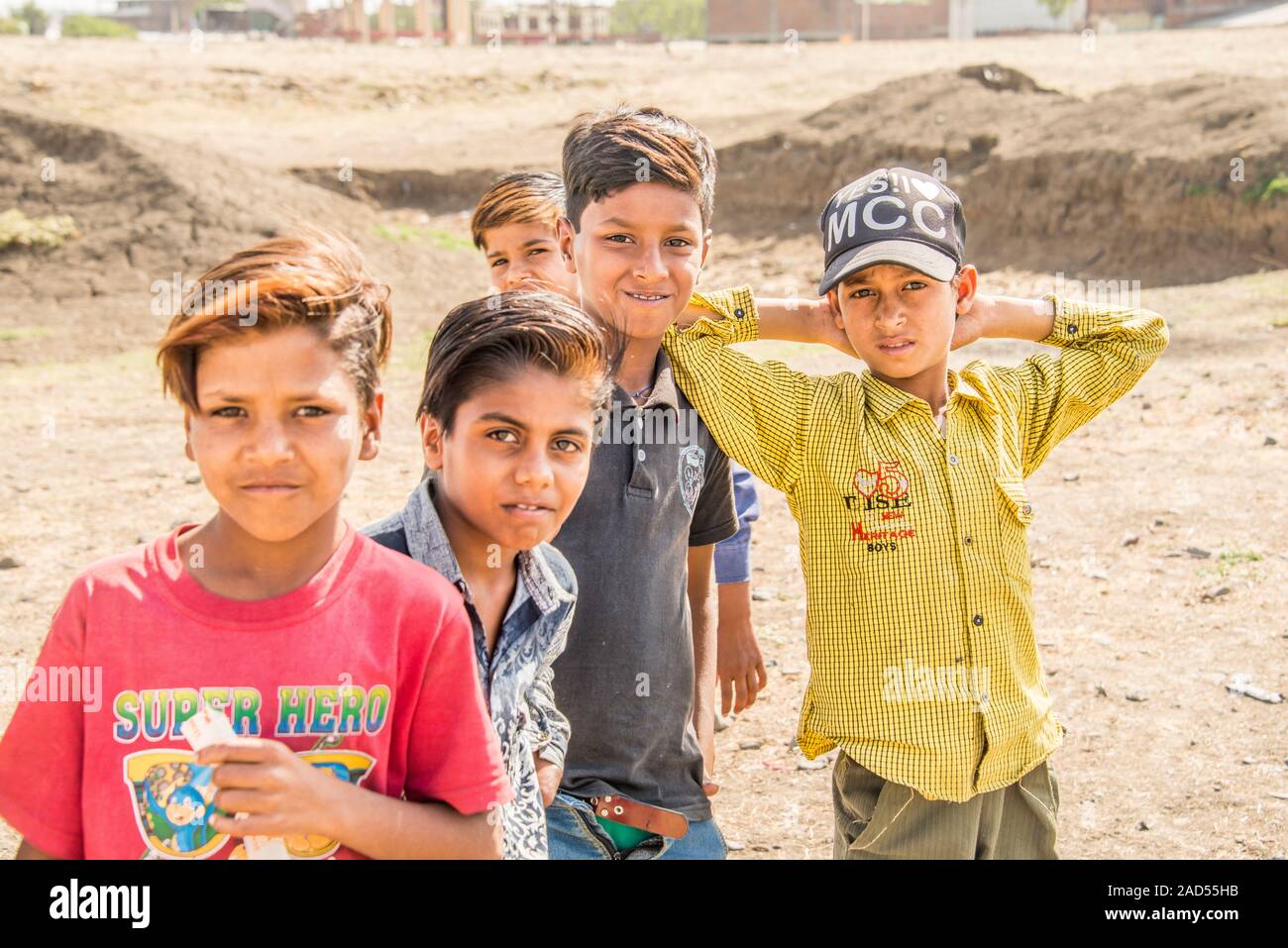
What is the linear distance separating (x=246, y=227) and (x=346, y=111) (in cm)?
1245

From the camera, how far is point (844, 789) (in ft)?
7.95

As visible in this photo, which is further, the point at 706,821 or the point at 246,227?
the point at 246,227

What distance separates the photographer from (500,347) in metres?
1.94

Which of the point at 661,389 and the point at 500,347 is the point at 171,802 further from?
the point at 661,389

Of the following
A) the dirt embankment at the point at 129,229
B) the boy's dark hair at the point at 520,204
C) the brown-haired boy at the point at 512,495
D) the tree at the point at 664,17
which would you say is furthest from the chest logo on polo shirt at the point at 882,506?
the tree at the point at 664,17

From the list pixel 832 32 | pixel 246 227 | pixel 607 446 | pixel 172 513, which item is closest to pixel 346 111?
pixel 246 227

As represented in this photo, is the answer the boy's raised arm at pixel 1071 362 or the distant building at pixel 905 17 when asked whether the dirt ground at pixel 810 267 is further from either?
the distant building at pixel 905 17

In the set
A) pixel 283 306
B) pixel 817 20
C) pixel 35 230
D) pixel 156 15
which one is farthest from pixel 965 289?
pixel 156 15

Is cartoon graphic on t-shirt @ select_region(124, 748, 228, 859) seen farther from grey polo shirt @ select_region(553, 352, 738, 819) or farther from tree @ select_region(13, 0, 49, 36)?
tree @ select_region(13, 0, 49, 36)

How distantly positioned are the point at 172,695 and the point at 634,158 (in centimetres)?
137

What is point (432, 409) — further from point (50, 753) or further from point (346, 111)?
point (346, 111)

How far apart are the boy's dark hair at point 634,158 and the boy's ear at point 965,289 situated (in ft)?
1.70

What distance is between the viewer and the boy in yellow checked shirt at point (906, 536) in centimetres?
232

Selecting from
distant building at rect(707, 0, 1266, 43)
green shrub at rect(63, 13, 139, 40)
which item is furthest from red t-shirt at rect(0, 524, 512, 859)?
green shrub at rect(63, 13, 139, 40)
